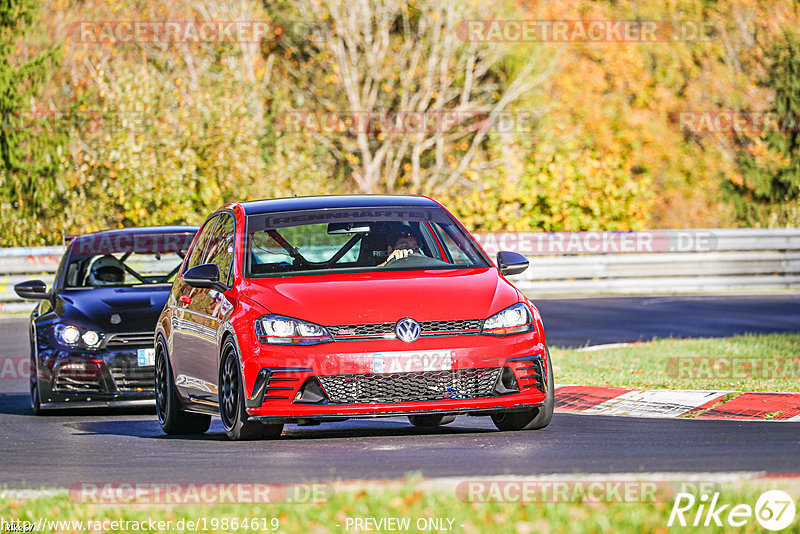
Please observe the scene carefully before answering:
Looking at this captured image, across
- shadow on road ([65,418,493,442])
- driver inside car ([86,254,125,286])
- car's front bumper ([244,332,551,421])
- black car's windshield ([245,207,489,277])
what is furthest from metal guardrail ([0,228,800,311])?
car's front bumper ([244,332,551,421])

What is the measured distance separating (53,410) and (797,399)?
6.36 metres

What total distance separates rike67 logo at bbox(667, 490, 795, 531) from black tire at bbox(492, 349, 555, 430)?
3.06 metres

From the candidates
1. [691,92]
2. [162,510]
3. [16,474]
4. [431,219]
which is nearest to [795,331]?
[431,219]

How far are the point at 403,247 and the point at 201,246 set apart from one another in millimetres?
1934

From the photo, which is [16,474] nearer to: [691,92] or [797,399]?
[797,399]

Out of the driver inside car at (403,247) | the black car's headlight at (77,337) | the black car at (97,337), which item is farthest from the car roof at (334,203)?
the black car's headlight at (77,337)

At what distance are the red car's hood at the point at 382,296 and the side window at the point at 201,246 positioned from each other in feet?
5.71

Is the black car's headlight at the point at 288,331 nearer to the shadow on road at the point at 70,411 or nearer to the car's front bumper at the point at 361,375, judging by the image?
the car's front bumper at the point at 361,375

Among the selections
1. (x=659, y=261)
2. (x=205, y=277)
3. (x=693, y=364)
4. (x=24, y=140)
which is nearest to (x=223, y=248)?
(x=205, y=277)

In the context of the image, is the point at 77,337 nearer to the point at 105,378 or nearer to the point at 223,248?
the point at 105,378

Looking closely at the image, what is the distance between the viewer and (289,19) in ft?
136

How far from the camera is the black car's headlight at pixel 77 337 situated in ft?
41.4

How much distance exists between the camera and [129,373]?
1255 cm

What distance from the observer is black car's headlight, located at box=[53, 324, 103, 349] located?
1262cm
